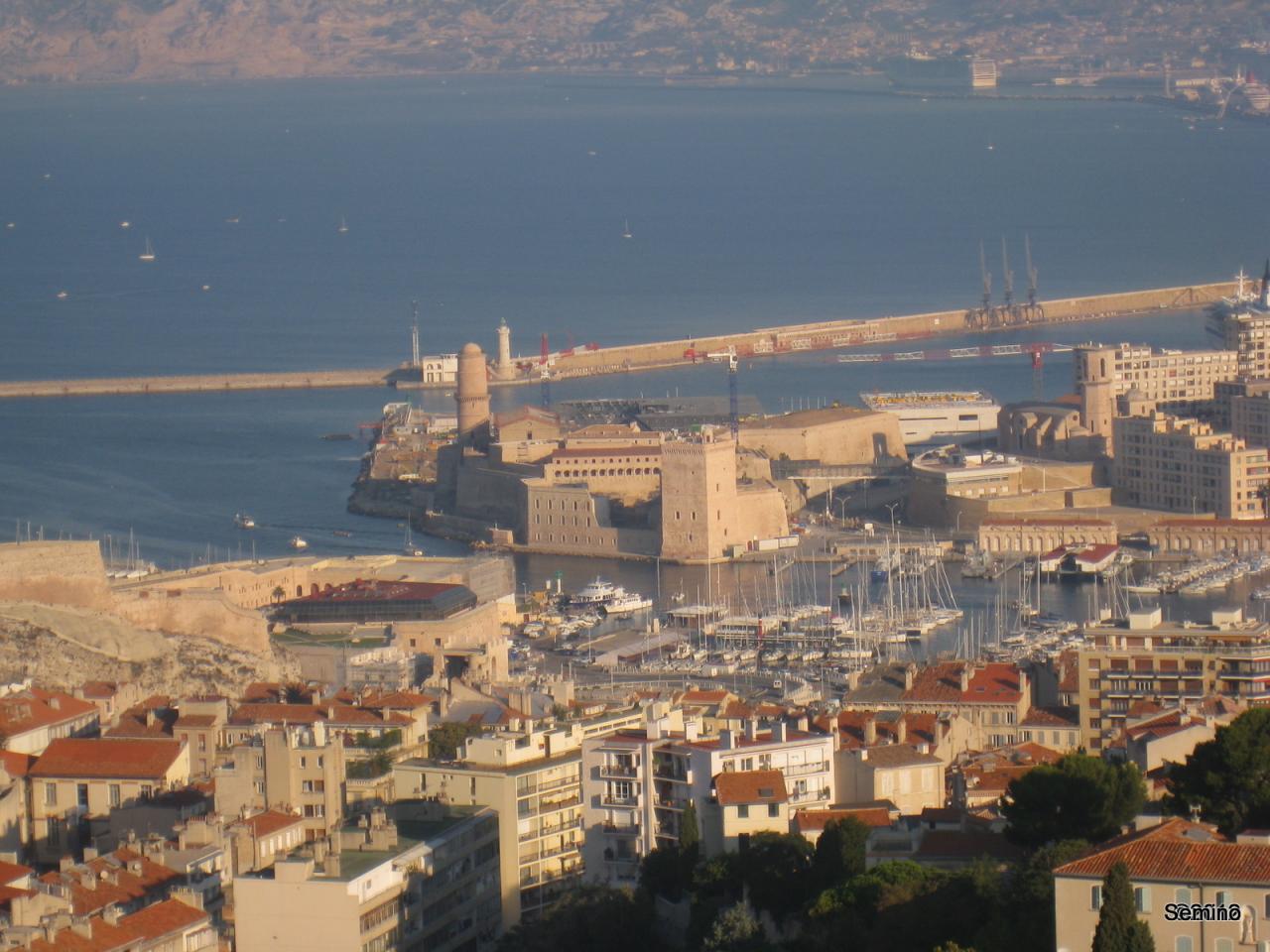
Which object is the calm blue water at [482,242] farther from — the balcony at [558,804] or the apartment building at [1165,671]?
the balcony at [558,804]

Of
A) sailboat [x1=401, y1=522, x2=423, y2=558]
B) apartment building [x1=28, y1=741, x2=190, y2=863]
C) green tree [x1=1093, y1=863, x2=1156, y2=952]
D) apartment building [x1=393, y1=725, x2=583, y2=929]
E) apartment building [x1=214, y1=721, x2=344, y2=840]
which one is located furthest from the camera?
sailboat [x1=401, y1=522, x2=423, y2=558]

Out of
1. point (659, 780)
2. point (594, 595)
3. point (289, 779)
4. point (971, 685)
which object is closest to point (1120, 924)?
point (659, 780)

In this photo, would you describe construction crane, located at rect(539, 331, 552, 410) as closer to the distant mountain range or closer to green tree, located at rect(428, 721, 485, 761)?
green tree, located at rect(428, 721, 485, 761)

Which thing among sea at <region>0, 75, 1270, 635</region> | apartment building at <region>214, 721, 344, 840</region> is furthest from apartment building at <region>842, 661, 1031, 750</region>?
sea at <region>0, 75, 1270, 635</region>

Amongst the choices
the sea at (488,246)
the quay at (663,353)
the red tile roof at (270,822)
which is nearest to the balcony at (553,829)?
the red tile roof at (270,822)

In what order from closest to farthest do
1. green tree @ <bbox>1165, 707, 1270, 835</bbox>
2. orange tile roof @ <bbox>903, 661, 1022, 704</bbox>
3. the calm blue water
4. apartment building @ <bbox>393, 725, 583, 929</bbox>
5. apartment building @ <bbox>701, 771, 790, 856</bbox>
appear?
green tree @ <bbox>1165, 707, 1270, 835</bbox>
apartment building @ <bbox>701, 771, 790, 856</bbox>
apartment building @ <bbox>393, 725, 583, 929</bbox>
orange tile roof @ <bbox>903, 661, 1022, 704</bbox>
the calm blue water

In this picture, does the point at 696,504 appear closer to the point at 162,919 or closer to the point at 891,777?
the point at 891,777
